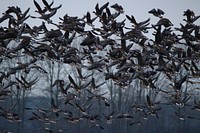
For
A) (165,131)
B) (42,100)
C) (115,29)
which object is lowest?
(165,131)

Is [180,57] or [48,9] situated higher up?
[48,9]

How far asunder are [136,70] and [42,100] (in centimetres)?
2873

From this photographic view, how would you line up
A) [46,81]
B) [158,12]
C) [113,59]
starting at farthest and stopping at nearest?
[46,81] < [113,59] < [158,12]

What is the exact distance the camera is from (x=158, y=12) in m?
10.3

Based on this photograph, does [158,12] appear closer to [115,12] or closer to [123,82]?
[115,12]

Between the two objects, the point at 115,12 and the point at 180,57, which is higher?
the point at 115,12

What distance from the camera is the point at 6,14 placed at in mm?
10539

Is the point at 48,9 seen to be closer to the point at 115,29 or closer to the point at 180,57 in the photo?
the point at 115,29

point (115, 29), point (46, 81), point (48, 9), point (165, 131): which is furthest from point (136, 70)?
point (165, 131)

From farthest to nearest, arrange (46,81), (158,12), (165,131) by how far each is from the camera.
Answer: (165,131), (46,81), (158,12)

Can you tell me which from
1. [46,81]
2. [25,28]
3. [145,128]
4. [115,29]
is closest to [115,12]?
[115,29]

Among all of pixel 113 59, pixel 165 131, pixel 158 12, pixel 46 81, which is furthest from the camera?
pixel 165 131

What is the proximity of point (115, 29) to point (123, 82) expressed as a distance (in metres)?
2.02

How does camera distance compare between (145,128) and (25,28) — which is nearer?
(25,28)
